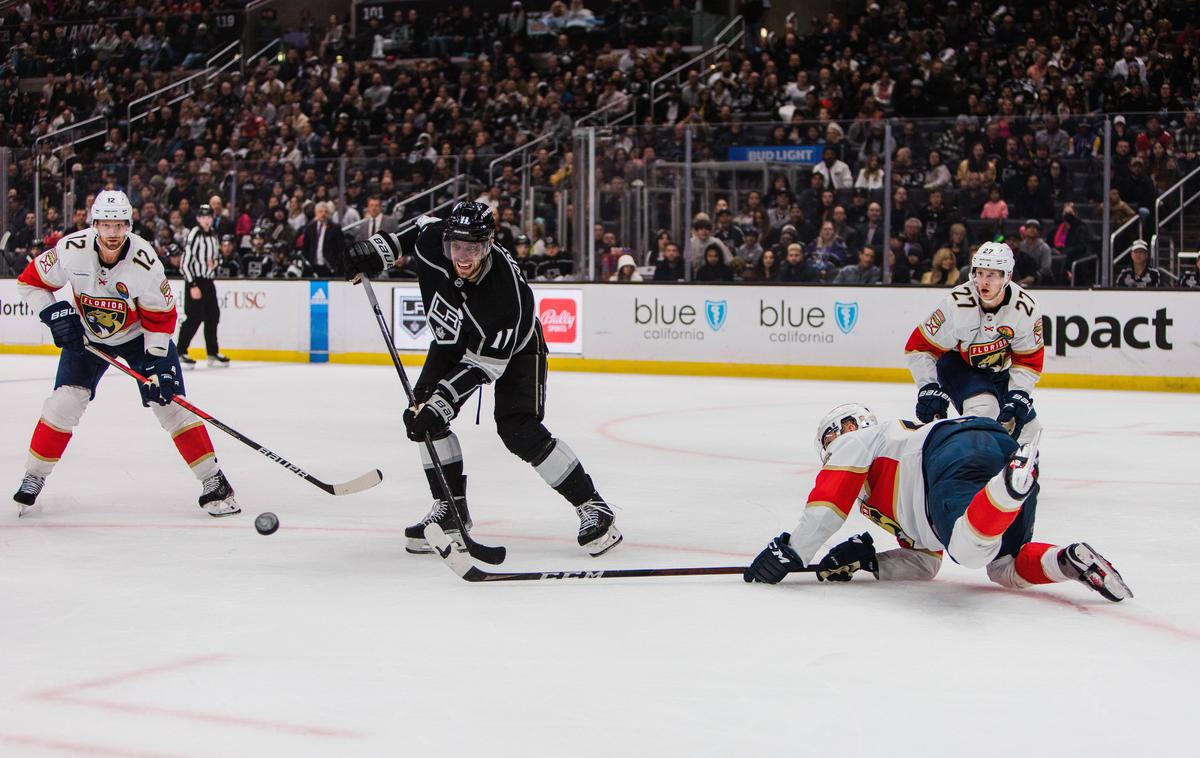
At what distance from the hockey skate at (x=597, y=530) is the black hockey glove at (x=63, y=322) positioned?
210 cm

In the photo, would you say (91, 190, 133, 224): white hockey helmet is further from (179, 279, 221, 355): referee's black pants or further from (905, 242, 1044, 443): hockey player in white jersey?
(179, 279, 221, 355): referee's black pants

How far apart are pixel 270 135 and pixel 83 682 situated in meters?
16.2

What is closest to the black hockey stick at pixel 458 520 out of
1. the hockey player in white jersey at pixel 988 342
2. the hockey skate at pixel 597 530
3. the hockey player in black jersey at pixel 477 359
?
the hockey player in black jersey at pixel 477 359

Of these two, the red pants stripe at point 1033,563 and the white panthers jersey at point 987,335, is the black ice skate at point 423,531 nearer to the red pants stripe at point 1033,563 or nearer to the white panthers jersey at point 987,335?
the red pants stripe at point 1033,563

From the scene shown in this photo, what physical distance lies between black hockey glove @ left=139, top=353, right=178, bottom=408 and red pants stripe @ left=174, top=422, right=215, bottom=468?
19 cm

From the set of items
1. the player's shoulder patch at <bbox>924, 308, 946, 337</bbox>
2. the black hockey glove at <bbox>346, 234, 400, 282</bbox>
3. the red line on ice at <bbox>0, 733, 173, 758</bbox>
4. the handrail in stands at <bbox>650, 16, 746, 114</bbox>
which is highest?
the handrail in stands at <bbox>650, 16, 746, 114</bbox>

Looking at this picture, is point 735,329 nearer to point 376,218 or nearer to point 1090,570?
point 376,218

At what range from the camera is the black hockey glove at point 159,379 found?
5418mm

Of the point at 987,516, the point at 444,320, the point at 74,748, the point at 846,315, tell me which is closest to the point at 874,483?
the point at 987,516

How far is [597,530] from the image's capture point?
15.8 ft

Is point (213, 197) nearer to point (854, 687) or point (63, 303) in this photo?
point (63, 303)

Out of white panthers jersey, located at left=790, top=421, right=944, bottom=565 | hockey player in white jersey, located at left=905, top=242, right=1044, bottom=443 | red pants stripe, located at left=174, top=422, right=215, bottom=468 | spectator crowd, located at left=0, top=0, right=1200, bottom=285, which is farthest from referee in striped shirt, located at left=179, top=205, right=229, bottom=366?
white panthers jersey, located at left=790, top=421, right=944, bottom=565

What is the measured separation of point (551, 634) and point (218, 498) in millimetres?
2371

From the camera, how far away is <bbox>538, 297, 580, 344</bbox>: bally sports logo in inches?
522
